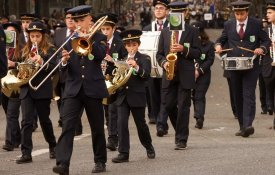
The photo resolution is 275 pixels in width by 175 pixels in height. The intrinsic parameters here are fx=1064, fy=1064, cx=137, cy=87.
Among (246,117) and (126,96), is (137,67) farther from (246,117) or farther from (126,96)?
(246,117)

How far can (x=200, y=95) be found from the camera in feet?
60.9

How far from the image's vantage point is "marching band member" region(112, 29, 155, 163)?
523 inches

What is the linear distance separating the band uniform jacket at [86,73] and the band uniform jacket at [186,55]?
259cm

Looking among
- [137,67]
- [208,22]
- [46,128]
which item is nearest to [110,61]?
[137,67]

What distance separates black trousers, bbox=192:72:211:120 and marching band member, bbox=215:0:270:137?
1.67m

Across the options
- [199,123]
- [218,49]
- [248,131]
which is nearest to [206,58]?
[199,123]

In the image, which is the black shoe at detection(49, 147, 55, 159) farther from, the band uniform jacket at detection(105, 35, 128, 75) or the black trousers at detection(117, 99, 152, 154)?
the band uniform jacket at detection(105, 35, 128, 75)

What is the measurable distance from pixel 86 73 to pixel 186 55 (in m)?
2.73

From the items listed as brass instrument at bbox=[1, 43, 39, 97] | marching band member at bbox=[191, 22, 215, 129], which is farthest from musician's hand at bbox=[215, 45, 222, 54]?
brass instrument at bbox=[1, 43, 39, 97]

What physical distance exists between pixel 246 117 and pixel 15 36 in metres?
3.86

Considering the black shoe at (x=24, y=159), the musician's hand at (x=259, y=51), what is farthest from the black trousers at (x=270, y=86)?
the black shoe at (x=24, y=159)

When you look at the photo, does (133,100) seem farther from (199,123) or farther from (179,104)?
(199,123)

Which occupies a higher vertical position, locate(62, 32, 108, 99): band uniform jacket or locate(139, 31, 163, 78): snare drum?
locate(62, 32, 108, 99): band uniform jacket

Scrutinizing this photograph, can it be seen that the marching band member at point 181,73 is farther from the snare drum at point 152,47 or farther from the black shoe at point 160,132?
the snare drum at point 152,47
